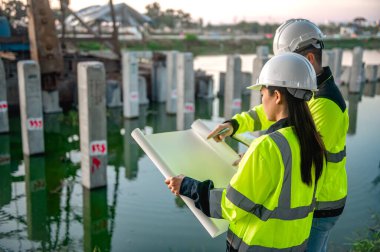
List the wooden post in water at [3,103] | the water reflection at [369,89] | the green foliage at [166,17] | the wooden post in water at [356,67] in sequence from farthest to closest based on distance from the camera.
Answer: the green foliage at [166,17], the water reflection at [369,89], the wooden post in water at [356,67], the wooden post in water at [3,103]

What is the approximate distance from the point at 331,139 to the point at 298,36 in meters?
0.80

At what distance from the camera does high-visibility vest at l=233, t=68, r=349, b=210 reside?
266 centimetres

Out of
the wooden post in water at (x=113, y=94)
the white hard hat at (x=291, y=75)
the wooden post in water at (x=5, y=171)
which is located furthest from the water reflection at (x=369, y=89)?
the white hard hat at (x=291, y=75)

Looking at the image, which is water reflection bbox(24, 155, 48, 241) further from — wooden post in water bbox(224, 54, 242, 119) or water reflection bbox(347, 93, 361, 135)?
water reflection bbox(347, 93, 361, 135)

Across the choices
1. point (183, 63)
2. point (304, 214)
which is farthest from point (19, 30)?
point (304, 214)

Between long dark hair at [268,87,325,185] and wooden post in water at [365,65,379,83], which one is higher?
long dark hair at [268,87,325,185]

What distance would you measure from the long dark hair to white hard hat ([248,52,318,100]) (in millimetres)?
35

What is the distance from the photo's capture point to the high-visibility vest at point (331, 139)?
2.66 meters

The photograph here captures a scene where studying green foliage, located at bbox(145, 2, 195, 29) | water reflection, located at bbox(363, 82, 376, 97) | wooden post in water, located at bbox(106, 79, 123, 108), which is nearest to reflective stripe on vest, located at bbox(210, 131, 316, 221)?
wooden post in water, located at bbox(106, 79, 123, 108)

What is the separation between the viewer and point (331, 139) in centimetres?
268

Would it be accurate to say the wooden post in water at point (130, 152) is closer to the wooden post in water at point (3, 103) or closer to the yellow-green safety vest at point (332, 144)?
the wooden post in water at point (3, 103)

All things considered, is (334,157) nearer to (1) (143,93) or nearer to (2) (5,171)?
(2) (5,171)

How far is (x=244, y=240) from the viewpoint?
2.28 metres

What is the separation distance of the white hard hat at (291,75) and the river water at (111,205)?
11.1 ft
